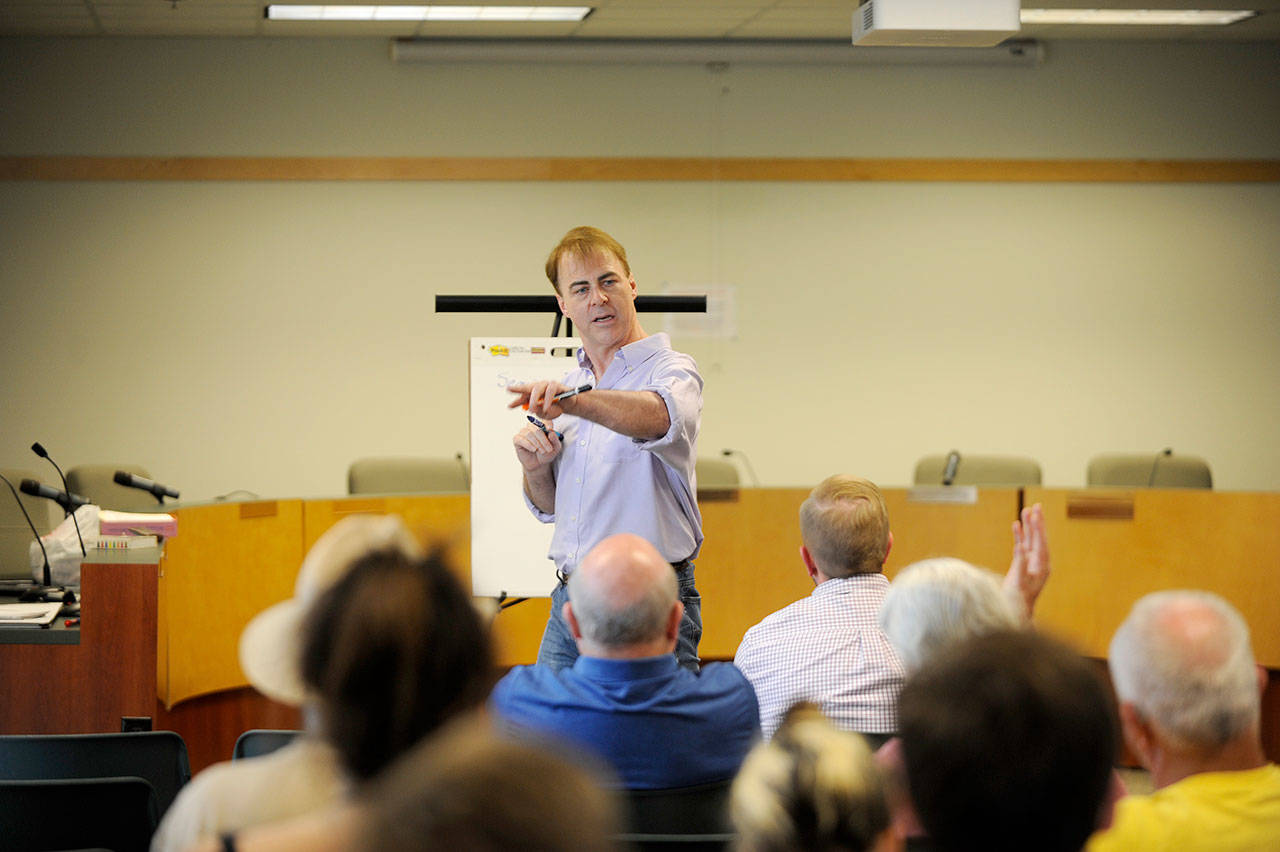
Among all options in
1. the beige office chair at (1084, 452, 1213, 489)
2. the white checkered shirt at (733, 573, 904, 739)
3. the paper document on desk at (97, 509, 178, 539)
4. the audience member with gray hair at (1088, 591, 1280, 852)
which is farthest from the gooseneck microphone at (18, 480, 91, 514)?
the beige office chair at (1084, 452, 1213, 489)

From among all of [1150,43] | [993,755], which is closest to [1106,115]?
[1150,43]

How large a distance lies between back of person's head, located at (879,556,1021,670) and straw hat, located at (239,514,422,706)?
768 millimetres

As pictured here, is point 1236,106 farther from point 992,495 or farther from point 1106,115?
point 992,495

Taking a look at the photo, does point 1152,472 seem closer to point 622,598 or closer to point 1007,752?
point 622,598

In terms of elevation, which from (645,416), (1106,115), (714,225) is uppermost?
(1106,115)

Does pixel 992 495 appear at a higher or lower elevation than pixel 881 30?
lower

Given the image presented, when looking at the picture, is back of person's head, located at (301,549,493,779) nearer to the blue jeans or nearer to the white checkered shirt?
the white checkered shirt

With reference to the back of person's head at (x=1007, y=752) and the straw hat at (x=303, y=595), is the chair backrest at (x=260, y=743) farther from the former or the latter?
the back of person's head at (x=1007, y=752)

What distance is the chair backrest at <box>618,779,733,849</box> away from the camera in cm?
194

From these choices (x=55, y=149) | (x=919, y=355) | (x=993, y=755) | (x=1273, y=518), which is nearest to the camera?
(x=993, y=755)

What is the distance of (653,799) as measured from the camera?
1.94m

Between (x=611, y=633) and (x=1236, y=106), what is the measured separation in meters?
7.52

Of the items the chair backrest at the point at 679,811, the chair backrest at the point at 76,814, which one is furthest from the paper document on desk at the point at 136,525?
the chair backrest at the point at 679,811

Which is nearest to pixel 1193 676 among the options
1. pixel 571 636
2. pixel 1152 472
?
pixel 571 636
